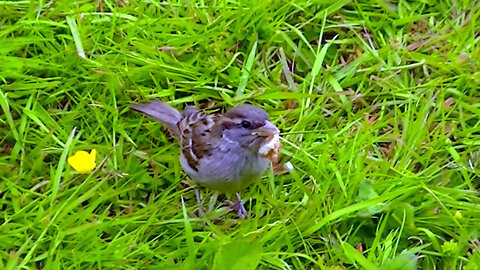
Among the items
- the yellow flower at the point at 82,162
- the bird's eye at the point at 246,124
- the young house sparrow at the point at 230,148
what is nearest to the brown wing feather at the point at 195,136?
the young house sparrow at the point at 230,148

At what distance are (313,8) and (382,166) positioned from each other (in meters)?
1.04

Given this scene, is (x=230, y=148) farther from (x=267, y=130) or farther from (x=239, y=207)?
(x=239, y=207)

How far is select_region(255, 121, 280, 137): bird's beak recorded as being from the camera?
2955mm

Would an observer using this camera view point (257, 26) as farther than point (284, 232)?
Yes

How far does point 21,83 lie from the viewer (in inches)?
140

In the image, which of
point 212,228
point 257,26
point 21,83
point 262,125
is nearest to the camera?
point 262,125

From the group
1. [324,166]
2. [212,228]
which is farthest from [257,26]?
[212,228]

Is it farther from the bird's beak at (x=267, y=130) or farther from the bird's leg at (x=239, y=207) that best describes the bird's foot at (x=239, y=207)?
the bird's beak at (x=267, y=130)

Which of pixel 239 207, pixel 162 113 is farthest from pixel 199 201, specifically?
pixel 162 113

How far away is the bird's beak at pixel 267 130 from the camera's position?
296cm

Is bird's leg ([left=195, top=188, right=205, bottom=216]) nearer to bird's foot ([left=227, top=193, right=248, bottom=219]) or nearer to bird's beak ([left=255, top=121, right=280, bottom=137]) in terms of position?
bird's foot ([left=227, top=193, right=248, bottom=219])

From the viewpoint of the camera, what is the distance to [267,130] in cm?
297

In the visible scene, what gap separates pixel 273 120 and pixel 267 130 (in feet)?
1.98

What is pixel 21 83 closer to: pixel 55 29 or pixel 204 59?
pixel 55 29
